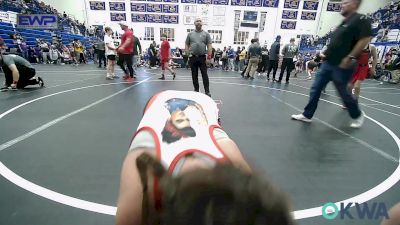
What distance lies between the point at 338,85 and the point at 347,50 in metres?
0.47

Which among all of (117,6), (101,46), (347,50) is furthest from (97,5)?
(347,50)

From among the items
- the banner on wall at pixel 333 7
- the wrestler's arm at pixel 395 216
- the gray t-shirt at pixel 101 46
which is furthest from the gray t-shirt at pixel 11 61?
the banner on wall at pixel 333 7

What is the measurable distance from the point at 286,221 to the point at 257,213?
0.07 m

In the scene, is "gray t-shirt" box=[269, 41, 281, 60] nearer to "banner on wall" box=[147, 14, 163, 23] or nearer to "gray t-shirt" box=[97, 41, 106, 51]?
"gray t-shirt" box=[97, 41, 106, 51]

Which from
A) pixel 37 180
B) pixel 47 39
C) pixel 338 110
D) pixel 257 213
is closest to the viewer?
pixel 257 213

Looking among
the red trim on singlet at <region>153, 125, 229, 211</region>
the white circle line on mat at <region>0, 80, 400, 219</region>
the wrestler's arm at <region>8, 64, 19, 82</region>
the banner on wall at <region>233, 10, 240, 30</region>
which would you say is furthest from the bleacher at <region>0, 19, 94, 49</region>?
the red trim on singlet at <region>153, 125, 229, 211</region>

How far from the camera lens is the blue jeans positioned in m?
3.36

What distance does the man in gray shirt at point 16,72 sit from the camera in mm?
5270

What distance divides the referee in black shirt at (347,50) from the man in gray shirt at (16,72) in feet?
19.4

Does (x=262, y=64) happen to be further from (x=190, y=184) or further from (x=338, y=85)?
(x=190, y=184)

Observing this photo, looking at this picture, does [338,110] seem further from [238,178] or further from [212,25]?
[212,25]

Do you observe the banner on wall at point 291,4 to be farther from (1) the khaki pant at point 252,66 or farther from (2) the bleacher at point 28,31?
(2) the bleacher at point 28,31

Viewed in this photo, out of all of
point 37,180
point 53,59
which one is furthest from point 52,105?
point 53,59

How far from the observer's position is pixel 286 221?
51cm
